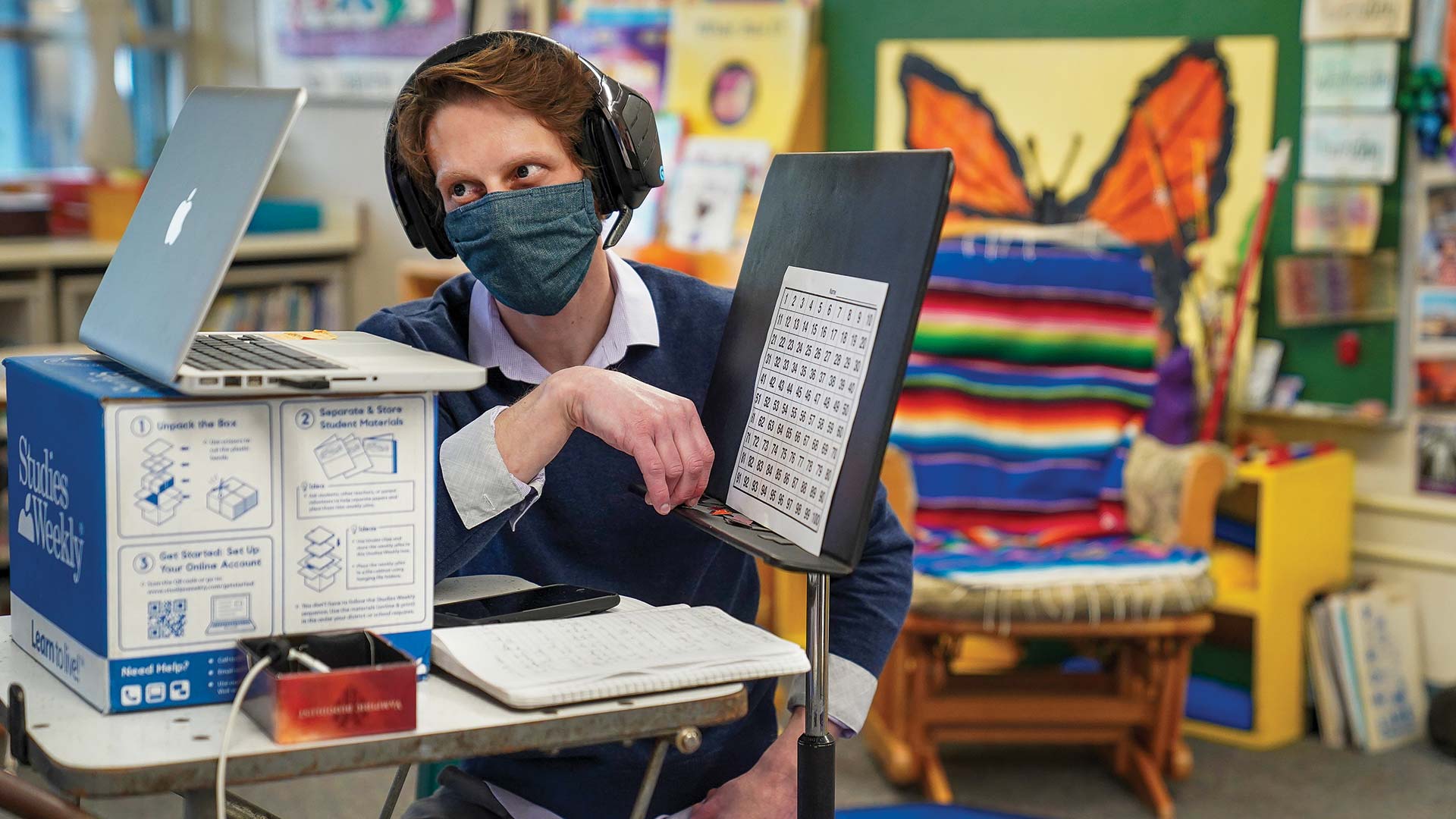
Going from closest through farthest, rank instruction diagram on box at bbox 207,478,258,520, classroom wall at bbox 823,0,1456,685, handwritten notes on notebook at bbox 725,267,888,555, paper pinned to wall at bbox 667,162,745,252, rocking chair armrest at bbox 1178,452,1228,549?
1. instruction diagram on box at bbox 207,478,258,520
2. handwritten notes on notebook at bbox 725,267,888,555
3. rocking chair armrest at bbox 1178,452,1228,549
4. classroom wall at bbox 823,0,1456,685
5. paper pinned to wall at bbox 667,162,745,252

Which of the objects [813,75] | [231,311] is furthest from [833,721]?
[231,311]

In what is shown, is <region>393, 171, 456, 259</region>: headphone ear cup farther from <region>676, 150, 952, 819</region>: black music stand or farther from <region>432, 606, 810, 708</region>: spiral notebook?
<region>432, 606, 810, 708</region>: spiral notebook

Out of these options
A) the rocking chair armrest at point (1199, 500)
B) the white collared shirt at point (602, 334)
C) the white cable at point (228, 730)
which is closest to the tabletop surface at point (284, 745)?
the white cable at point (228, 730)

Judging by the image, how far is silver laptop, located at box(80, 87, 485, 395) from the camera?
0.91 metres

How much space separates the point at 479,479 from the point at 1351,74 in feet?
8.42

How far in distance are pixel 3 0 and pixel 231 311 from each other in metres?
1.15

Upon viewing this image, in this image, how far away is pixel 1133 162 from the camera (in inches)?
131

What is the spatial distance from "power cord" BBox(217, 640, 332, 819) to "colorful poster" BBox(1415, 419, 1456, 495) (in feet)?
9.17

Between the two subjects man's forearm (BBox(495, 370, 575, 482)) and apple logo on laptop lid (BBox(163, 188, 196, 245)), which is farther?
man's forearm (BBox(495, 370, 575, 482))

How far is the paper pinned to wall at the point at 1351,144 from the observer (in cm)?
307

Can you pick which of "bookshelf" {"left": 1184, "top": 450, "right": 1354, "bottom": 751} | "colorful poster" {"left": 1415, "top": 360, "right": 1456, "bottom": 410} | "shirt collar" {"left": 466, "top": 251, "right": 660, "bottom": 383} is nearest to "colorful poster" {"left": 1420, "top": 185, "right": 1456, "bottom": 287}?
"colorful poster" {"left": 1415, "top": 360, "right": 1456, "bottom": 410}

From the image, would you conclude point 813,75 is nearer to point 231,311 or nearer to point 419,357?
point 231,311

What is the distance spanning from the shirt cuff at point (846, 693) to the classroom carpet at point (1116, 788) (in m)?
1.36

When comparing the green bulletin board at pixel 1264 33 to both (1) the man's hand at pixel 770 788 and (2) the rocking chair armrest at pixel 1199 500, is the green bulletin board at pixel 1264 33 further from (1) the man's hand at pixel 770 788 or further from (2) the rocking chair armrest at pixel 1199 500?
(1) the man's hand at pixel 770 788
